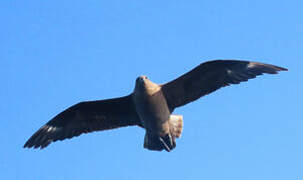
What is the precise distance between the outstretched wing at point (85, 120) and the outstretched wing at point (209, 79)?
0.78 m

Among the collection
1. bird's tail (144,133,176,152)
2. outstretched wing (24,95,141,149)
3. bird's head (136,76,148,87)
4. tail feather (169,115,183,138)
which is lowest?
bird's tail (144,133,176,152)

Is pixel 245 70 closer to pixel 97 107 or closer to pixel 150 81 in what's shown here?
pixel 150 81

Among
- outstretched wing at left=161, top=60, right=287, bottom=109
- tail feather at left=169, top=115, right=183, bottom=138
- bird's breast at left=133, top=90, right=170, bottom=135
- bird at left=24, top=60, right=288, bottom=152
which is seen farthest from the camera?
tail feather at left=169, top=115, right=183, bottom=138

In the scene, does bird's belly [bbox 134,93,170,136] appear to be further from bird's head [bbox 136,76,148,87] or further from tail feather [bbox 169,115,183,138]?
tail feather [bbox 169,115,183,138]

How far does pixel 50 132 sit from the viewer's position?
1077cm

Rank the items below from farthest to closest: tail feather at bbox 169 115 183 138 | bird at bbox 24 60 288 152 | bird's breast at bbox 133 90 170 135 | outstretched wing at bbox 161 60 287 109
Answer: tail feather at bbox 169 115 183 138, outstretched wing at bbox 161 60 287 109, bird at bbox 24 60 288 152, bird's breast at bbox 133 90 170 135

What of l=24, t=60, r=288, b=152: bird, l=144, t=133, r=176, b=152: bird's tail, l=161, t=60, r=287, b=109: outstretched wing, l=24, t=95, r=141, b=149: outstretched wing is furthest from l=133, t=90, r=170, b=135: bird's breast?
l=24, t=95, r=141, b=149: outstretched wing

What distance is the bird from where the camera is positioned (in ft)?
32.7

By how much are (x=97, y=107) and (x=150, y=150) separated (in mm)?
1215

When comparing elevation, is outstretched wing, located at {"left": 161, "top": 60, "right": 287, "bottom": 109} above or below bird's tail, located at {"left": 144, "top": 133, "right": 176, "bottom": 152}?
above

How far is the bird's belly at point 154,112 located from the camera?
32.4 ft

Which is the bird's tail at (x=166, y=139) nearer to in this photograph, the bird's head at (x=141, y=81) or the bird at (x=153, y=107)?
the bird at (x=153, y=107)

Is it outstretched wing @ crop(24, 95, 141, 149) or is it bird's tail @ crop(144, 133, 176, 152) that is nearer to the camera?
bird's tail @ crop(144, 133, 176, 152)

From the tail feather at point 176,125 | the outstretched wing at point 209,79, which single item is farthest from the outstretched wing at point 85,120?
the outstretched wing at point 209,79
